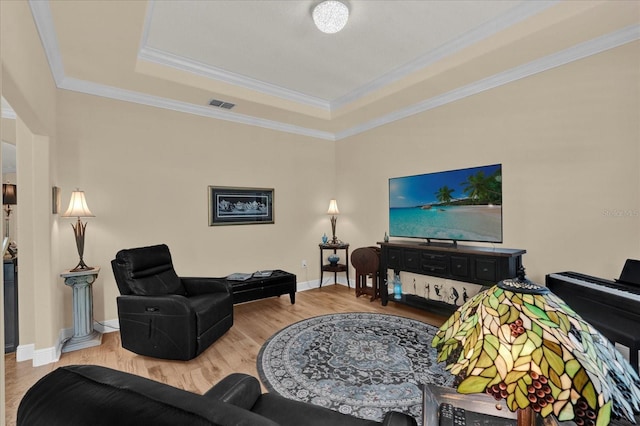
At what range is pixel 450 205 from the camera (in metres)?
3.59

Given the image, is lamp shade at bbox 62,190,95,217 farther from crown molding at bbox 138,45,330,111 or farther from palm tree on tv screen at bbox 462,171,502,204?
palm tree on tv screen at bbox 462,171,502,204

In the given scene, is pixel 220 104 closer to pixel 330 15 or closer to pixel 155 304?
pixel 330 15

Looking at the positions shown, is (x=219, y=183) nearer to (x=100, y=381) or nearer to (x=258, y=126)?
(x=258, y=126)

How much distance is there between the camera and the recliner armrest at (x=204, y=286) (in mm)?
3150

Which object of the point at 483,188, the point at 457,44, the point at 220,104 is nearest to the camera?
the point at 457,44

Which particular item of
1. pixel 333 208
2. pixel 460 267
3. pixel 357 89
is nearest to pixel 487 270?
pixel 460 267

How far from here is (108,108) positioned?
3396 millimetres

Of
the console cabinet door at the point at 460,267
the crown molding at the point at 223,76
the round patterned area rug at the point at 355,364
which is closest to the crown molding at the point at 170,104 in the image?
the crown molding at the point at 223,76

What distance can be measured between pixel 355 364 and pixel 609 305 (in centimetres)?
189

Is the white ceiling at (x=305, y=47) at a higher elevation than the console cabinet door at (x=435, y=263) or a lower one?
higher

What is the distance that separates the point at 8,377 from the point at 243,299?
82.5 inches

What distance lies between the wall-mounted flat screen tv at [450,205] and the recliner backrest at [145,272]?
2986 mm

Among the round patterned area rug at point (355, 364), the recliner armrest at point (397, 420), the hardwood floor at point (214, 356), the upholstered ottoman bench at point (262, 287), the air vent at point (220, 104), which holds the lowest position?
the hardwood floor at point (214, 356)

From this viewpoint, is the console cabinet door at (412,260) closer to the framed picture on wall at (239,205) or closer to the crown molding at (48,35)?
the framed picture on wall at (239,205)
